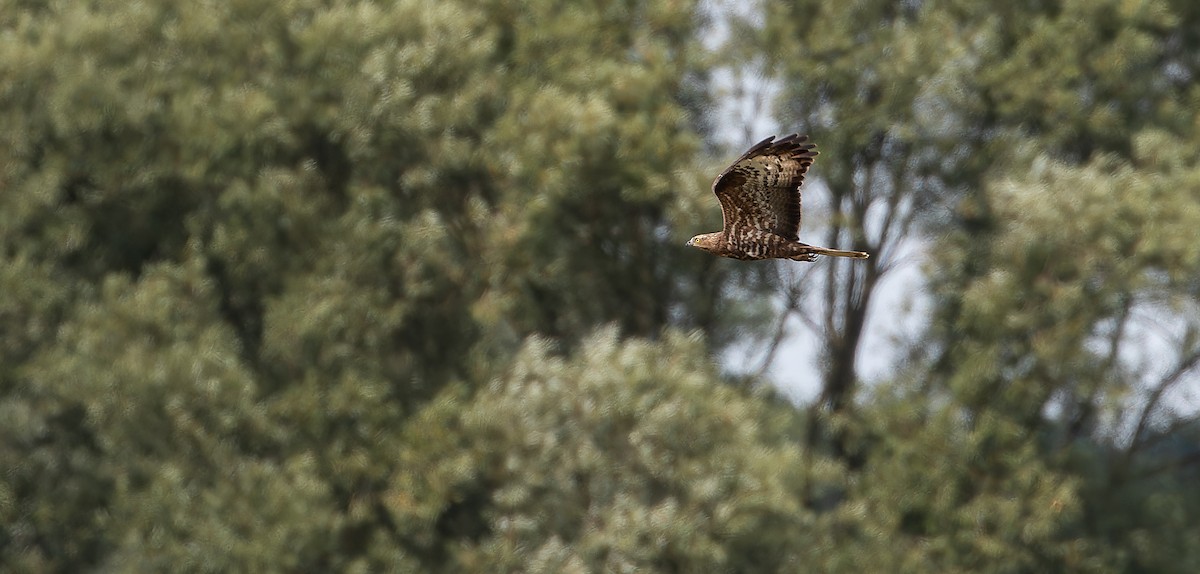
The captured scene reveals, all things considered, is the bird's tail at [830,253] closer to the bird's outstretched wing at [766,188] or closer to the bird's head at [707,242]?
the bird's outstretched wing at [766,188]

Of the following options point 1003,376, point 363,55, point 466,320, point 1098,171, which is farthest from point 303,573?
point 1098,171

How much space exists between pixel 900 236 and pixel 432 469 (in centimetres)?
674

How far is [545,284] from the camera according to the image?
20234mm

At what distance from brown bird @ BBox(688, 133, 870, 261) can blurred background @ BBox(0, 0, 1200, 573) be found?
7.79 meters

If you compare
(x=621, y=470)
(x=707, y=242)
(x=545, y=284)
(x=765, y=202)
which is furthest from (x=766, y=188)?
(x=545, y=284)

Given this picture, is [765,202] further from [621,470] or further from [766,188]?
[621,470]

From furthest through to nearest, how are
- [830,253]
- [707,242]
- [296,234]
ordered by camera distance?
[296,234] → [707,242] → [830,253]

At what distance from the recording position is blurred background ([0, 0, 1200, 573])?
1814cm

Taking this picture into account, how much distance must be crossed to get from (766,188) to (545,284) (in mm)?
10521

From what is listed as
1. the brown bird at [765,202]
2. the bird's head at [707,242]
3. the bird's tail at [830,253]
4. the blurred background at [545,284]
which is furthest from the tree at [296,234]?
the bird's tail at [830,253]

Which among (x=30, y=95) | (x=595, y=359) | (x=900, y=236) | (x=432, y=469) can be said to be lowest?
(x=432, y=469)

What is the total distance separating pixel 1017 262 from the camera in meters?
18.2

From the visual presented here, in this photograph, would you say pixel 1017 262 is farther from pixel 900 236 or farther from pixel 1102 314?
pixel 900 236

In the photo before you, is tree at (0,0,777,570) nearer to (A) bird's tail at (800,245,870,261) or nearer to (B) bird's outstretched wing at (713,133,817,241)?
(B) bird's outstretched wing at (713,133,817,241)
